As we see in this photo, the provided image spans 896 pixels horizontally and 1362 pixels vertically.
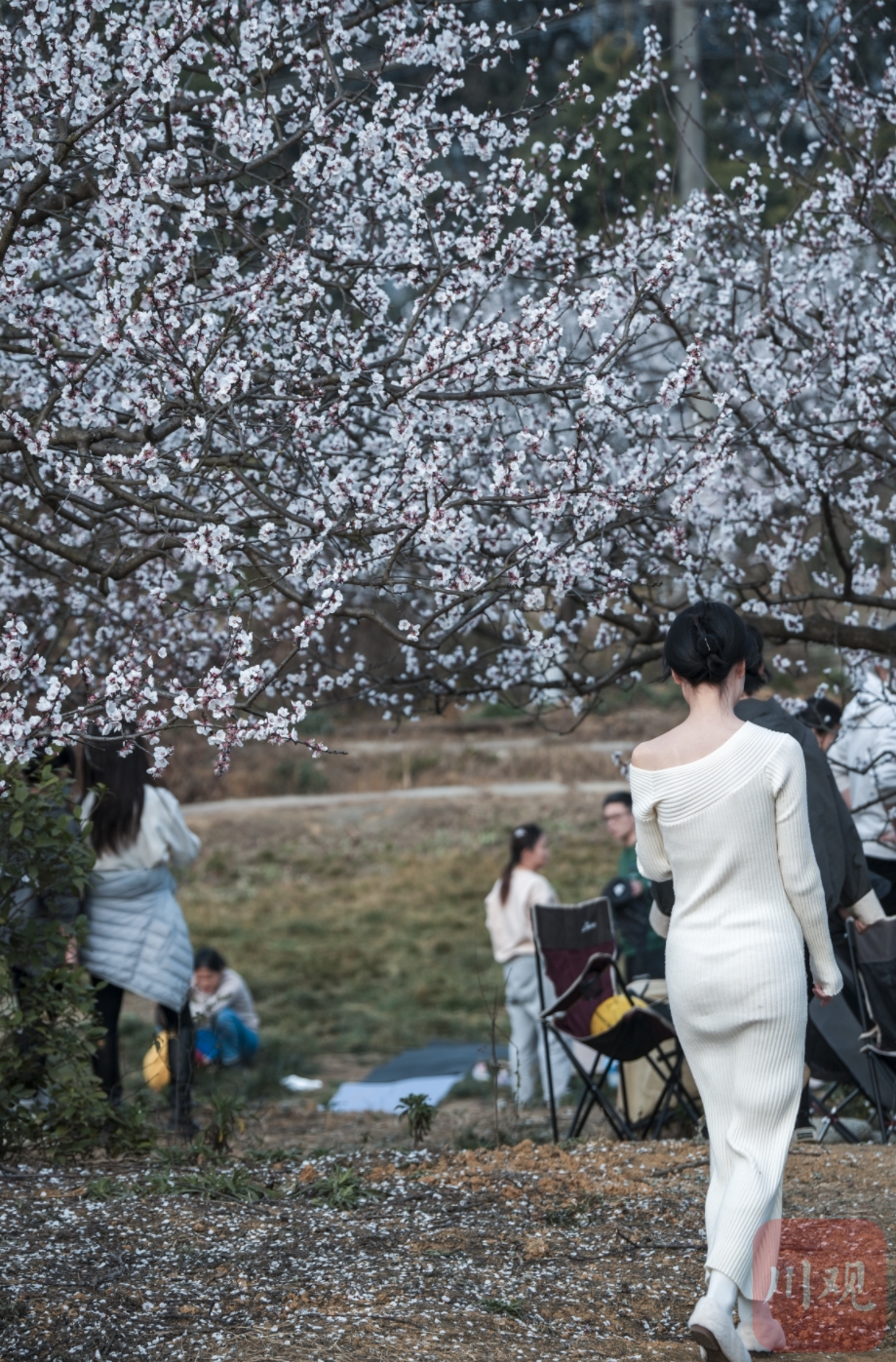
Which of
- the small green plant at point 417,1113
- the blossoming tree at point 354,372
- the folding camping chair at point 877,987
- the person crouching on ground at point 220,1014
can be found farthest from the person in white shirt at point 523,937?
the folding camping chair at point 877,987

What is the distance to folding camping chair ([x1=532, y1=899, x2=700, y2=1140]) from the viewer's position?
5.69 meters

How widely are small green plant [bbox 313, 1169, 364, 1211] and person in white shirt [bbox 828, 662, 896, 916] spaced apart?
2766 mm

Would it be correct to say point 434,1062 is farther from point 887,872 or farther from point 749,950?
point 749,950

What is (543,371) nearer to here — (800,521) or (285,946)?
(800,521)

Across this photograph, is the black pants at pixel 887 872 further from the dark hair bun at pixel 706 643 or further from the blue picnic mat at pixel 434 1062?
the blue picnic mat at pixel 434 1062

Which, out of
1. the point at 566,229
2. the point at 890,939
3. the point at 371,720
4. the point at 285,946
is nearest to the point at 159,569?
the point at 566,229

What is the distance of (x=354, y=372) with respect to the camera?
4.00 m

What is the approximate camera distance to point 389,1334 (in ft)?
11.0

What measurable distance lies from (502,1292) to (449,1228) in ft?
1.63

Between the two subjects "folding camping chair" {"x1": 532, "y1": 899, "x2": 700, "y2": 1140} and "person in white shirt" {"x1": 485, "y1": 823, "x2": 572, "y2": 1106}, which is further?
"person in white shirt" {"x1": 485, "y1": 823, "x2": 572, "y2": 1106}

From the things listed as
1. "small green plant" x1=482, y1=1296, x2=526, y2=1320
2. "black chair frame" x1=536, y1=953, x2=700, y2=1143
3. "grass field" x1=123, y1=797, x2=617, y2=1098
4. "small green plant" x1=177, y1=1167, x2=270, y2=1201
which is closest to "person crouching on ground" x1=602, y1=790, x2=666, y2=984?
"black chair frame" x1=536, y1=953, x2=700, y2=1143

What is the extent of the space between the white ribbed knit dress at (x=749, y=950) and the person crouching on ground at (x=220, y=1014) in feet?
20.6

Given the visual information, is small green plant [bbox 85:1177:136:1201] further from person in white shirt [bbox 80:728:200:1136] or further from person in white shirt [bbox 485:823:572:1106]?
person in white shirt [bbox 485:823:572:1106]

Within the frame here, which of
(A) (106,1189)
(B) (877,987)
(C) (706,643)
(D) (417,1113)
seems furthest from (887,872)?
(A) (106,1189)
